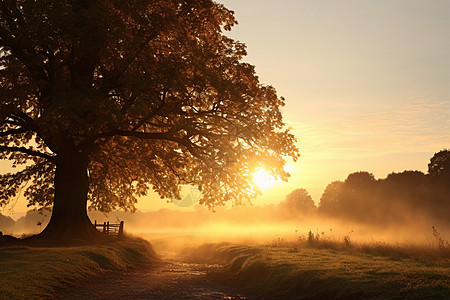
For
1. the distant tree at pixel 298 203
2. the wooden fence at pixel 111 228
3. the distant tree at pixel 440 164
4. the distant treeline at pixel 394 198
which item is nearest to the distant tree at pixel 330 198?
the distant treeline at pixel 394 198

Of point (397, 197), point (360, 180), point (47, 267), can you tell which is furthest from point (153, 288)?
point (360, 180)

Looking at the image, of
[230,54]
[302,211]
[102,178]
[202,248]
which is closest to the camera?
[230,54]

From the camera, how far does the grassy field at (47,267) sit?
13742 millimetres

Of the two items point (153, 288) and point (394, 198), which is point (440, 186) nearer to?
point (394, 198)

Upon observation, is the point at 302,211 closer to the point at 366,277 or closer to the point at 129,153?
the point at 129,153

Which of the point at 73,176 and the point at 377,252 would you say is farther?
the point at 73,176

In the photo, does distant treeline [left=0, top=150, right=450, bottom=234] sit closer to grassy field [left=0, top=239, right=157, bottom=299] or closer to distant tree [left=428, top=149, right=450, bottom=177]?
distant tree [left=428, top=149, right=450, bottom=177]

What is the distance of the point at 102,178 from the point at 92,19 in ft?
55.5

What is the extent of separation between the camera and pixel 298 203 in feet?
475

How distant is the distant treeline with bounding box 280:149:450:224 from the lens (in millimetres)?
74875

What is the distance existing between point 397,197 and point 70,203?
236 feet

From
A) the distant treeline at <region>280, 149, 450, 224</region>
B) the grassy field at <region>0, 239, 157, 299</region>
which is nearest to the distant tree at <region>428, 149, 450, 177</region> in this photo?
the distant treeline at <region>280, 149, 450, 224</region>

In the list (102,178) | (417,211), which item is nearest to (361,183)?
(417,211)

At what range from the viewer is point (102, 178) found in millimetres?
35625
